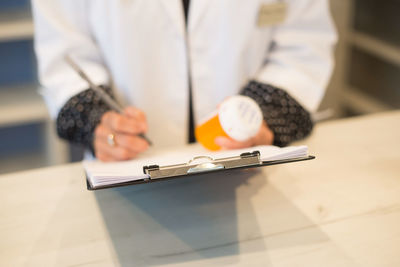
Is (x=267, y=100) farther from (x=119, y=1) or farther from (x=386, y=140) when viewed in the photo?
(x=119, y=1)

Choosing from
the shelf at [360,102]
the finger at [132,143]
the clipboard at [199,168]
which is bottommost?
the shelf at [360,102]

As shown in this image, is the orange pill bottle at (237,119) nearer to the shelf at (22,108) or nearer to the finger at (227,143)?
the finger at (227,143)

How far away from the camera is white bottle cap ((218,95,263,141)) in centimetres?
73

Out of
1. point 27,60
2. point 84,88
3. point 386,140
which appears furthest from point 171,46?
point 27,60

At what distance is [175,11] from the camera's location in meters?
1.00

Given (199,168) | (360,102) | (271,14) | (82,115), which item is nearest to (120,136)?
(82,115)

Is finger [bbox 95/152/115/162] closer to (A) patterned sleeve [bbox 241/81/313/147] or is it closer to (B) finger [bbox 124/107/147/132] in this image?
(B) finger [bbox 124/107/147/132]

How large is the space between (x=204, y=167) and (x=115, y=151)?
29cm

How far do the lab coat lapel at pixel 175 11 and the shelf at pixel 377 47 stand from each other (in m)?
1.52

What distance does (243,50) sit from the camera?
3.44ft

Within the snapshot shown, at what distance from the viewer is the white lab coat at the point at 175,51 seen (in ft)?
3.26

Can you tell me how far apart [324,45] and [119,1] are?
0.51 m

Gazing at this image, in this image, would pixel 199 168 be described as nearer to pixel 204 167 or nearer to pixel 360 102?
pixel 204 167

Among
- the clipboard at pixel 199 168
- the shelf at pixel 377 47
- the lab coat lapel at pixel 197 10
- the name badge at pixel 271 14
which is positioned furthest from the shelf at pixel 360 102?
the clipboard at pixel 199 168
